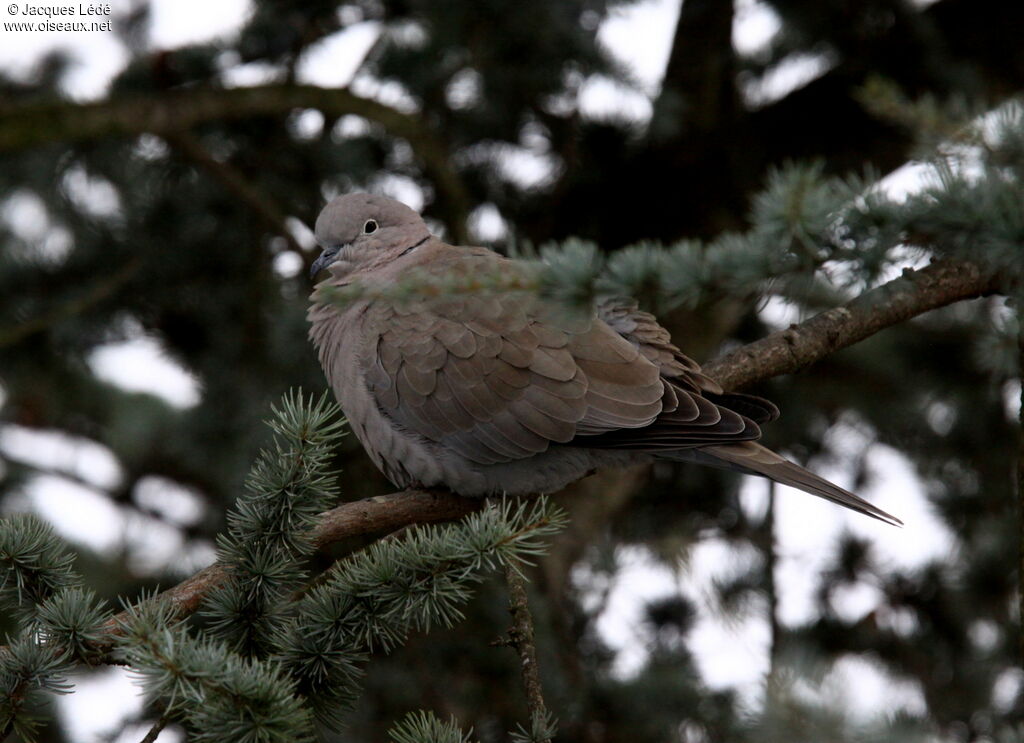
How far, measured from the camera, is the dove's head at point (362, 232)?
339 cm

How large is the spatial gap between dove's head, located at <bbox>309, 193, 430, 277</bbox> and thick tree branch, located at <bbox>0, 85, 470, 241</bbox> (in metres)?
0.22

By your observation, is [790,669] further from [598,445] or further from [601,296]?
[598,445]

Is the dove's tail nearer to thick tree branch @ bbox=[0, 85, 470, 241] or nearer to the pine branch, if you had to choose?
the pine branch

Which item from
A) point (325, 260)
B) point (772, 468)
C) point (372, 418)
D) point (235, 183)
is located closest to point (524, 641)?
point (772, 468)

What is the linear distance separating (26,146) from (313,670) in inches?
79.6

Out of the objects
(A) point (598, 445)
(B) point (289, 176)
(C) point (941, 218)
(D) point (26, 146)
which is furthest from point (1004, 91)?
(D) point (26, 146)

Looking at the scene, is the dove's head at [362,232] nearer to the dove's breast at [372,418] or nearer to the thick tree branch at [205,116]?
the thick tree branch at [205,116]

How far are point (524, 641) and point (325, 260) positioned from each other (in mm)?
1713

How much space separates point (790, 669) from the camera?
1.14 m

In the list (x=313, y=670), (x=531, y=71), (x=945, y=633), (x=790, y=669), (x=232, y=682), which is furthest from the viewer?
(x=945, y=633)

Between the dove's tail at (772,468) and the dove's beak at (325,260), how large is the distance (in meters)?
1.27

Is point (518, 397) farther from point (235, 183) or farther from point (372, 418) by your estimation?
point (235, 183)

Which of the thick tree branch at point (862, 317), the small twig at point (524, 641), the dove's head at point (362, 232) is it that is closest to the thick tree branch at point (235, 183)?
the dove's head at point (362, 232)

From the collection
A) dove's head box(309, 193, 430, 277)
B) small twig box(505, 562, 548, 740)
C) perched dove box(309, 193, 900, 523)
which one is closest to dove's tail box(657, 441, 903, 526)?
perched dove box(309, 193, 900, 523)
